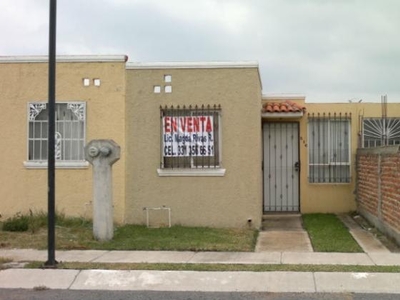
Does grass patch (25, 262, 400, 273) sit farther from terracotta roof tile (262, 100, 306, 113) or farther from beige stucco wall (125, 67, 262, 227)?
terracotta roof tile (262, 100, 306, 113)

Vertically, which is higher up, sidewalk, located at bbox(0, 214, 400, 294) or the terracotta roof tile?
the terracotta roof tile

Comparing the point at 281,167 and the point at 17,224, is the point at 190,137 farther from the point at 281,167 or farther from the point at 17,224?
the point at 17,224

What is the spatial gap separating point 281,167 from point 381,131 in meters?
2.90

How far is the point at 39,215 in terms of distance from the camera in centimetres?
1288

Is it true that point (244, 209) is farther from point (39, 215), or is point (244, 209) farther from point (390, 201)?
point (39, 215)

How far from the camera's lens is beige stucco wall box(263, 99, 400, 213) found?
15547 millimetres

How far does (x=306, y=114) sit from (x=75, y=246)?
790 centimetres

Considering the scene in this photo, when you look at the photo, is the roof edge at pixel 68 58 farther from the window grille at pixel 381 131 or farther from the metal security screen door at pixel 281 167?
the window grille at pixel 381 131

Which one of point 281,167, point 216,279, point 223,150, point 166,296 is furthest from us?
point 281,167

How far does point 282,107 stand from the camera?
600 inches

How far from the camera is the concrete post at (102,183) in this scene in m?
11.0

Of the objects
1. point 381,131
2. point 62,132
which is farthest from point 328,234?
point 62,132

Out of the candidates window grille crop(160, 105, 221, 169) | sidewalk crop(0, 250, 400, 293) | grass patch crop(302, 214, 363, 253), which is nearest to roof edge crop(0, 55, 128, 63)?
window grille crop(160, 105, 221, 169)

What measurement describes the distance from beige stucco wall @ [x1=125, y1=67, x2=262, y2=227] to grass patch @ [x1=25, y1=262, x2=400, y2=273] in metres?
3.96
